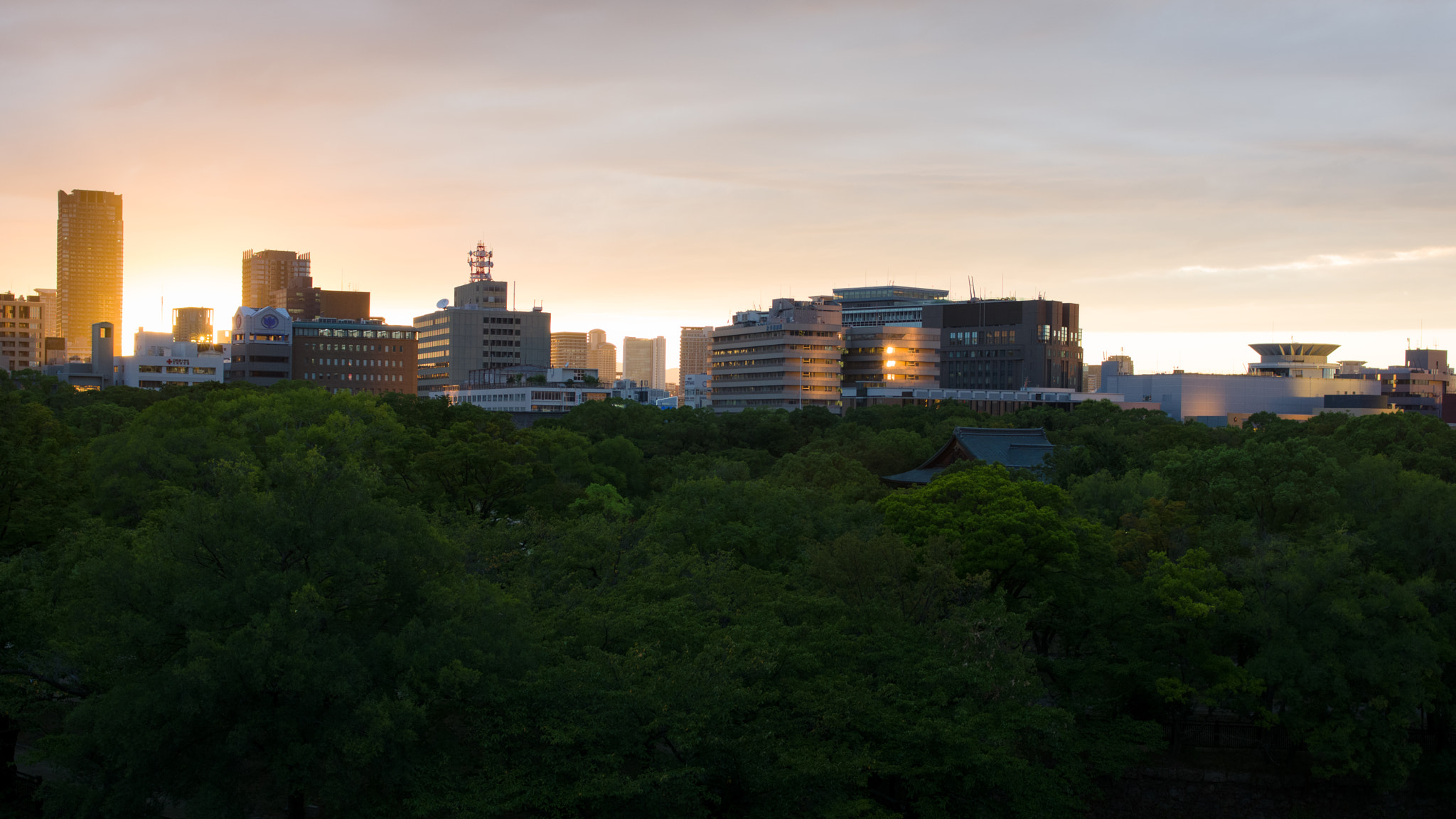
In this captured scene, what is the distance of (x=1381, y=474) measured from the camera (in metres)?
44.3

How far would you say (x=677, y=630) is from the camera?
3008 cm

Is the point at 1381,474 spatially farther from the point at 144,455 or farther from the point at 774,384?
the point at 774,384

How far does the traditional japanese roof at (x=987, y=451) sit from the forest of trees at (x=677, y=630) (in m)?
15.0

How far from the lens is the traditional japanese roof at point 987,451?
72.3 metres

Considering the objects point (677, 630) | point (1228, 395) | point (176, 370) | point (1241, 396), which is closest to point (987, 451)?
point (677, 630)

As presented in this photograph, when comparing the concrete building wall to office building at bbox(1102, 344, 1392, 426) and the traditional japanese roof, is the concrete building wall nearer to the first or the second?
office building at bbox(1102, 344, 1392, 426)

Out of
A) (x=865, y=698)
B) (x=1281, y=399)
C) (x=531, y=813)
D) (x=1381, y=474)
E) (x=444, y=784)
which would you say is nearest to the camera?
(x=444, y=784)

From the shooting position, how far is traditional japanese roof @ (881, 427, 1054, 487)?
7231 centimetres

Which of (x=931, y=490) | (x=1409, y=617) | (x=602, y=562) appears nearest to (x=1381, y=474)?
(x=1409, y=617)

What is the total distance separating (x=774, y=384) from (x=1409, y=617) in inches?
6452

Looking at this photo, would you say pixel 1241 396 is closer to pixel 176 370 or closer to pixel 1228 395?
pixel 1228 395

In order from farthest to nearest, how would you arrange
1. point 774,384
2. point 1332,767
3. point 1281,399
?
point 774,384, point 1281,399, point 1332,767

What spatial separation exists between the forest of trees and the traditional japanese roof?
15.0 meters

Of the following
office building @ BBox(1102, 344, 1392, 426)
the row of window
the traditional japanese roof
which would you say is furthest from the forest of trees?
the row of window
